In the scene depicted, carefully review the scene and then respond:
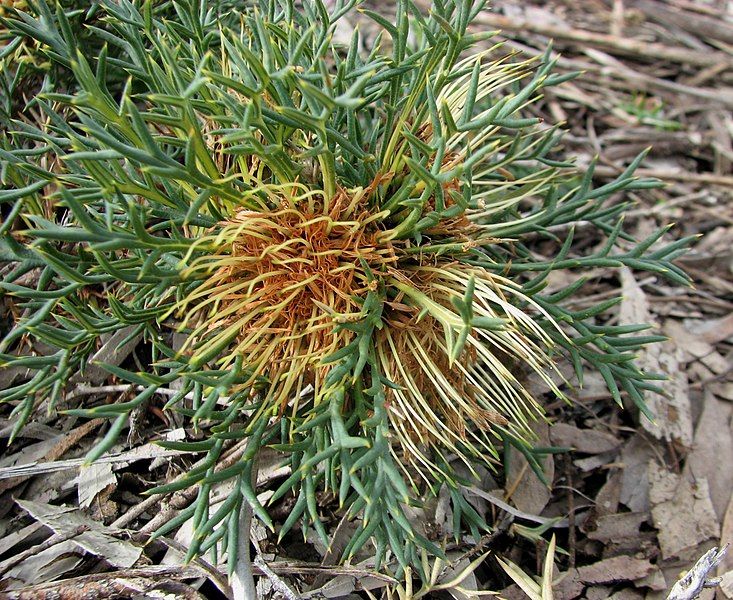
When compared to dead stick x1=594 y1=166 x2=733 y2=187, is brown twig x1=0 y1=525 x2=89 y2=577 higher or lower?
higher

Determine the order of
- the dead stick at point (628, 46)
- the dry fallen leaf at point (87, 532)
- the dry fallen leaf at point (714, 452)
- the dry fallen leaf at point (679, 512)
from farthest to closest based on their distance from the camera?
1. the dead stick at point (628, 46)
2. the dry fallen leaf at point (714, 452)
3. the dry fallen leaf at point (679, 512)
4. the dry fallen leaf at point (87, 532)

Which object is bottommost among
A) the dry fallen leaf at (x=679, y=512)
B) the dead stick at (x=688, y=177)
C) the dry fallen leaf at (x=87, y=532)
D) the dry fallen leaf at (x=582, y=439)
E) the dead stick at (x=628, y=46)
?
the dry fallen leaf at (x=679, y=512)

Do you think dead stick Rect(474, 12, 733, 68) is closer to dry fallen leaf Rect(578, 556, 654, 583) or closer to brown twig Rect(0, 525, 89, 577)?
dry fallen leaf Rect(578, 556, 654, 583)

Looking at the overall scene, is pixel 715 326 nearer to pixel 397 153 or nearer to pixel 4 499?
pixel 397 153

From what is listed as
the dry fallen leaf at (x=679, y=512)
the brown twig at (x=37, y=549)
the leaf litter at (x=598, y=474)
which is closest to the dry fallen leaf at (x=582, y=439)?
the leaf litter at (x=598, y=474)

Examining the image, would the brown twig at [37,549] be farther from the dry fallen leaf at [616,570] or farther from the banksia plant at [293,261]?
the dry fallen leaf at [616,570]

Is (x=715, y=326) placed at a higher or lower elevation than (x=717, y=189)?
lower

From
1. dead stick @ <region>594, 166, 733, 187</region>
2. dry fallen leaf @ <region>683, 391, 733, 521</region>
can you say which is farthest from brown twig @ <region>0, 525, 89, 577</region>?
dead stick @ <region>594, 166, 733, 187</region>

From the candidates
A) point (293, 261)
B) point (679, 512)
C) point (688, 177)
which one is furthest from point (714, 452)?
point (293, 261)

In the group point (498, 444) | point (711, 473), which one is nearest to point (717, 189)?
point (711, 473)
